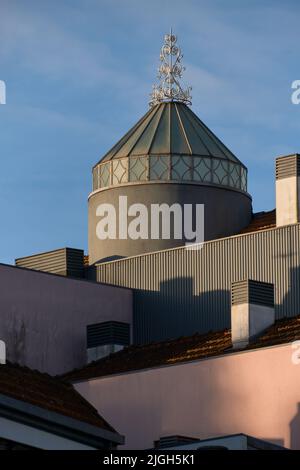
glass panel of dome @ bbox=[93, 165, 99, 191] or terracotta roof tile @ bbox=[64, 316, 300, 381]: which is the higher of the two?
glass panel of dome @ bbox=[93, 165, 99, 191]

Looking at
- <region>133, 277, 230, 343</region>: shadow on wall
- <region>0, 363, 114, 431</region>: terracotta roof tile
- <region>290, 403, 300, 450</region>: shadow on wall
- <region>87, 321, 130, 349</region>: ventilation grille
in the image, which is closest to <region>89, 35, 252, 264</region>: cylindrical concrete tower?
<region>133, 277, 230, 343</region>: shadow on wall

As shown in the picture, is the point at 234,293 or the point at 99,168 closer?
the point at 234,293

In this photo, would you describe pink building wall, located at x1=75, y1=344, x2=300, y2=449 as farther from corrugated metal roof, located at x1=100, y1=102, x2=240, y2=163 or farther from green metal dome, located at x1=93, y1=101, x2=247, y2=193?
corrugated metal roof, located at x1=100, y1=102, x2=240, y2=163

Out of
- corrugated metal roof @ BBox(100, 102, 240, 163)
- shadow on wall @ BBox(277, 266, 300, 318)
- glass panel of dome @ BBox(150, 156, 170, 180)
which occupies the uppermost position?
corrugated metal roof @ BBox(100, 102, 240, 163)

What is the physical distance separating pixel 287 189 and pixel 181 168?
670cm

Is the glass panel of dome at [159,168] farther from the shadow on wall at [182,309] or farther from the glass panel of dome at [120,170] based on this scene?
the shadow on wall at [182,309]

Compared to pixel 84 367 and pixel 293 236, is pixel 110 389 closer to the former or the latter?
pixel 84 367

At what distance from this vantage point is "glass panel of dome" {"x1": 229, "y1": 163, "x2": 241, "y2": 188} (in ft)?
250

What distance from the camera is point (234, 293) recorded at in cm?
6462

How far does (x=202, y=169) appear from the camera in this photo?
247ft

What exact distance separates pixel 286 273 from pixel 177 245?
26.9 ft

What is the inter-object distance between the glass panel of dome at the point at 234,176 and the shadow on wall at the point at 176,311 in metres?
7.32

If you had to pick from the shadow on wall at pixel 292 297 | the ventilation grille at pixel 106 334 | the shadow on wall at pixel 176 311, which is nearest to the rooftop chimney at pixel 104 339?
the ventilation grille at pixel 106 334
